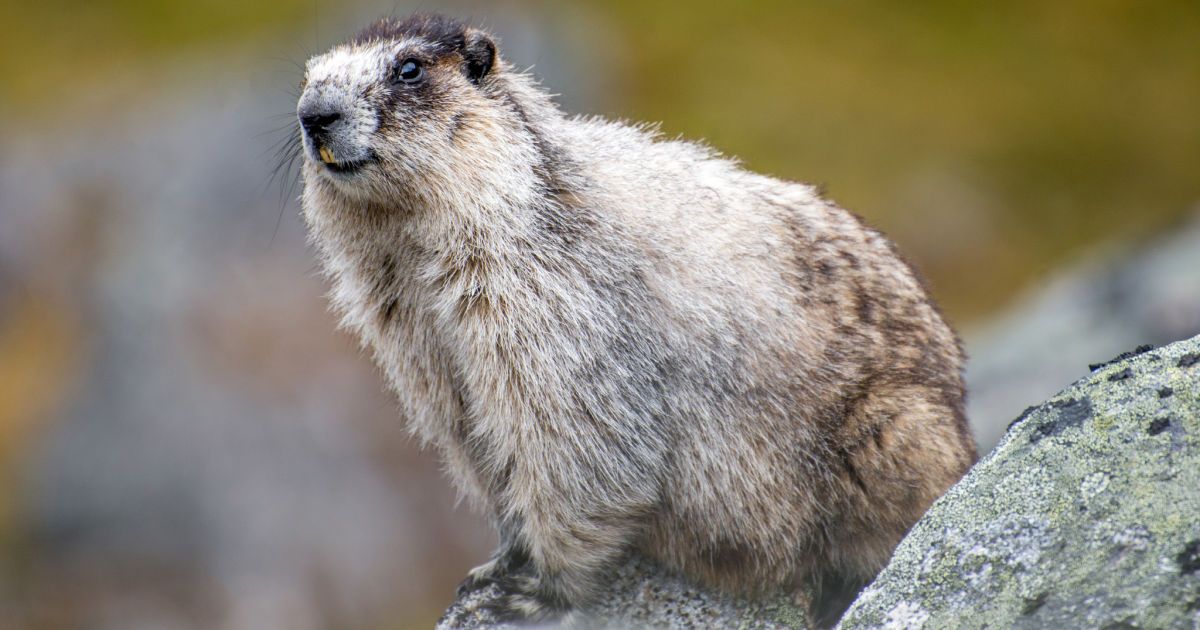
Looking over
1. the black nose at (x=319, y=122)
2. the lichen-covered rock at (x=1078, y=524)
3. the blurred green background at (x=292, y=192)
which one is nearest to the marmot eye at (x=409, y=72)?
the black nose at (x=319, y=122)

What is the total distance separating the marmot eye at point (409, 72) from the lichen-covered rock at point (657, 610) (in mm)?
2564

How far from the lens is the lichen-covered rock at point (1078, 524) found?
356cm

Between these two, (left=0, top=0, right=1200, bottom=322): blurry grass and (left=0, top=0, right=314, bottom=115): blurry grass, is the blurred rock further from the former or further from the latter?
(left=0, top=0, right=314, bottom=115): blurry grass

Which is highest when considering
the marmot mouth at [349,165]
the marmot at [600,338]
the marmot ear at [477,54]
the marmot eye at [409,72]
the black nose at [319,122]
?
the marmot ear at [477,54]

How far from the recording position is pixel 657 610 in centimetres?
573

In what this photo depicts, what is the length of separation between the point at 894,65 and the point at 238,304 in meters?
10.9

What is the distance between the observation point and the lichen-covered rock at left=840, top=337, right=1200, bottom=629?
3.56 metres

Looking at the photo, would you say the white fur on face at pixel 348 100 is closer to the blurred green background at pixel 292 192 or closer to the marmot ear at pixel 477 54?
the marmot ear at pixel 477 54

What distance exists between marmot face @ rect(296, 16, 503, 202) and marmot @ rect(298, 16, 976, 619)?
0.01 m

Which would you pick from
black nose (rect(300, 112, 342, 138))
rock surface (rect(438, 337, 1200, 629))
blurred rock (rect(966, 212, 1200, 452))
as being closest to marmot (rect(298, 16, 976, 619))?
black nose (rect(300, 112, 342, 138))

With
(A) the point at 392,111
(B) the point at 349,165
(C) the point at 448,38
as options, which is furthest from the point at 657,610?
(C) the point at 448,38

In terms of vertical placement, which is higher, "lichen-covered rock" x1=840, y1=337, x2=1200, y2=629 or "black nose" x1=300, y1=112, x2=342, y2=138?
"black nose" x1=300, y1=112, x2=342, y2=138

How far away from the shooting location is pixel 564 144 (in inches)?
228

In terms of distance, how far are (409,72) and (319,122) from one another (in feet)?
1.77
